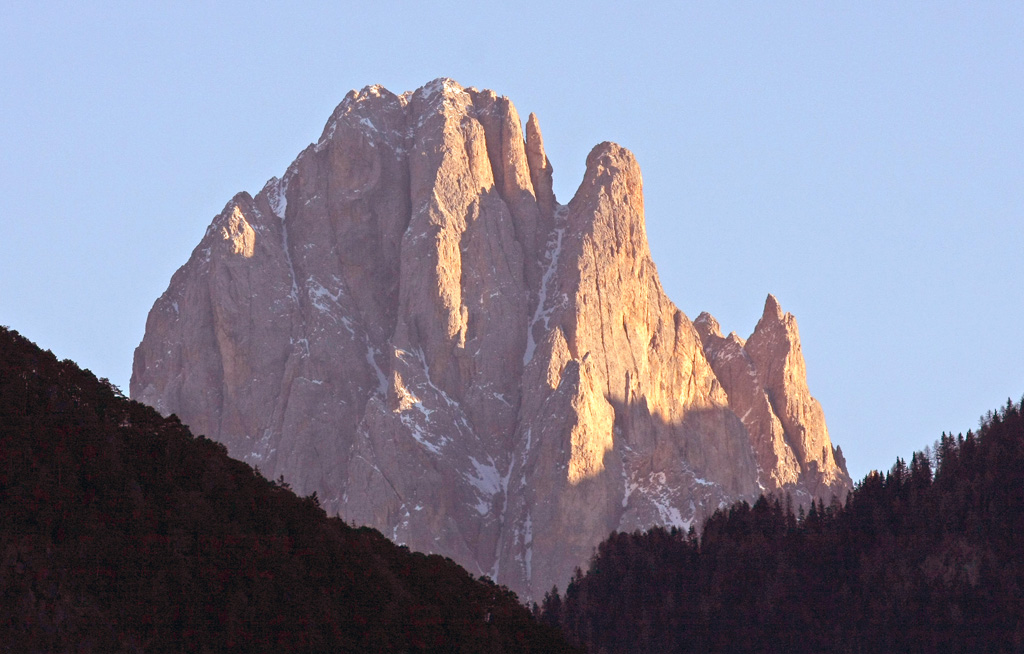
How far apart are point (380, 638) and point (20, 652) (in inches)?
1055

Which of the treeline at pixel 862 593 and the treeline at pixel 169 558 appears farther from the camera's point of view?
the treeline at pixel 862 593

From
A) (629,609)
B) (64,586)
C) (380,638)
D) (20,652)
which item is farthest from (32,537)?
(629,609)

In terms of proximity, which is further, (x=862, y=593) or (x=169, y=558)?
(x=862, y=593)

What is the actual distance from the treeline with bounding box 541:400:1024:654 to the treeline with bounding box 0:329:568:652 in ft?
130

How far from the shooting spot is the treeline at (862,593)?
6944 inches

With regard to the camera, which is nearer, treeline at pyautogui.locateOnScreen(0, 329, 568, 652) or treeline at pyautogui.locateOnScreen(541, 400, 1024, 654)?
treeline at pyautogui.locateOnScreen(0, 329, 568, 652)

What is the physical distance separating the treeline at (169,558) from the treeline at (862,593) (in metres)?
39.8

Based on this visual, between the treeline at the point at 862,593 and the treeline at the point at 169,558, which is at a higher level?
the treeline at the point at 862,593

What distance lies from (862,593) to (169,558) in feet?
242

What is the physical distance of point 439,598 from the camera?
141875 millimetres

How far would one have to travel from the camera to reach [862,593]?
604 feet

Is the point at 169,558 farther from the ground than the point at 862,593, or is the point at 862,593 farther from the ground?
the point at 862,593

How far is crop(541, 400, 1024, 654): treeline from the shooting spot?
17638cm

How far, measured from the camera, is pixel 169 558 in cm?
12612
